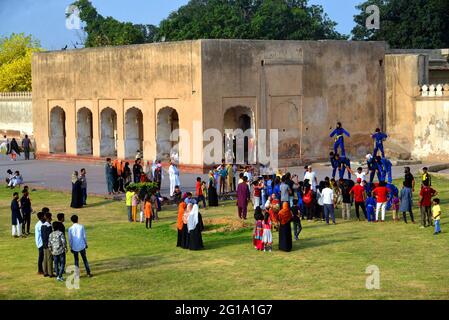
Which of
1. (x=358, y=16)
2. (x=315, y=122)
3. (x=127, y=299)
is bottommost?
(x=127, y=299)

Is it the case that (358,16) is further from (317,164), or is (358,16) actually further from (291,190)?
(291,190)

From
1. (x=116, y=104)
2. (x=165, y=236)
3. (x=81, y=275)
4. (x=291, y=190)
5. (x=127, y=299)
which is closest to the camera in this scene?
(x=127, y=299)

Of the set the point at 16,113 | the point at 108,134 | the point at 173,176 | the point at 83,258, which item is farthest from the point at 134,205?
the point at 16,113

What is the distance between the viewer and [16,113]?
1991 inches

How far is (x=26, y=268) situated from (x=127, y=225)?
5.20 metres

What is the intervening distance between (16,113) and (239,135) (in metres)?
20.6

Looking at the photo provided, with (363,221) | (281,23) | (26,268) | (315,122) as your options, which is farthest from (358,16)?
(26,268)

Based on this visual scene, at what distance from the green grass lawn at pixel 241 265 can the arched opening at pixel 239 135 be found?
10.7 m

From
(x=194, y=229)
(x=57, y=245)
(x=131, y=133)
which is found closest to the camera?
(x=57, y=245)

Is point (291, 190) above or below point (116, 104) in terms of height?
below

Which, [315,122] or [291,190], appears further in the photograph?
[315,122]

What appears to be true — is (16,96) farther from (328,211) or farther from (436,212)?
(436,212)

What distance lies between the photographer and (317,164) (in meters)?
33.9

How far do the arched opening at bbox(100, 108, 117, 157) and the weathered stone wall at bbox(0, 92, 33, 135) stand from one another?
41.7ft
